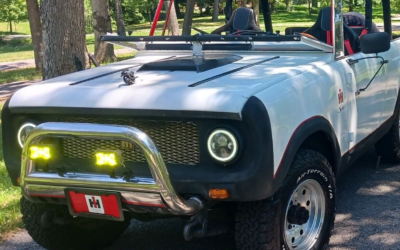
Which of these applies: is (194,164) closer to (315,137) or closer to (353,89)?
(315,137)

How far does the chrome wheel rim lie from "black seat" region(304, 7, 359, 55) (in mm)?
1483

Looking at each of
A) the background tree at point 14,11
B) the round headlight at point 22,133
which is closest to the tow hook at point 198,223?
the round headlight at point 22,133

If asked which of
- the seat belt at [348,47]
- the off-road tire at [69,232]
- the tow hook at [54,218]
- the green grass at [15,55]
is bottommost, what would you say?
the green grass at [15,55]

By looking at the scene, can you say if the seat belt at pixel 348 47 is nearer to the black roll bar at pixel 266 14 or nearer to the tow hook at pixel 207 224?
the black roll bar at pixel 266 14

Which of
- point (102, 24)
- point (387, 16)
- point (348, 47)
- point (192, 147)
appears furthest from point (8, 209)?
point (102, 24)

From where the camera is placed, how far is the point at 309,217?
3982 millimetres

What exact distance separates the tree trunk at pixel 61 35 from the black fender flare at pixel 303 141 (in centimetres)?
414

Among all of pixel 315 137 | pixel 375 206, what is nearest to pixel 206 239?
pixel 315 137

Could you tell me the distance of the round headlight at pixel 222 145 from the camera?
329 cm

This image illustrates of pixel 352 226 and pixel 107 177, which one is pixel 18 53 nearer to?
pixel 352 226

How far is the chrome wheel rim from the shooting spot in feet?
12.5

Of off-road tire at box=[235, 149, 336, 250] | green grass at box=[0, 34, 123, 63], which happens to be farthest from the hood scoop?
green grass at box=[0, 34, 123, 63]

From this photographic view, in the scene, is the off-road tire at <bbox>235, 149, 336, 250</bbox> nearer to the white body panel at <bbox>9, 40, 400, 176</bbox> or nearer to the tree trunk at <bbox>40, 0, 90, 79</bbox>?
the white body panel at <bbox>9, 40, 400, 176</bbox>

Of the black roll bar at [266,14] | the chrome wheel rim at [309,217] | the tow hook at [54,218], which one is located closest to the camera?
the chrome wheel rim at [309,217]
